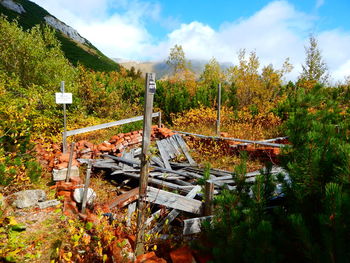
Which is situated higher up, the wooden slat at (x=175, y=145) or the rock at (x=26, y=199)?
the wooden slat at (x=175, y=145)

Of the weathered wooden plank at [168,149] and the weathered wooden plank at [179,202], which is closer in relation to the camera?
the weathered wooden plank at [179,202]

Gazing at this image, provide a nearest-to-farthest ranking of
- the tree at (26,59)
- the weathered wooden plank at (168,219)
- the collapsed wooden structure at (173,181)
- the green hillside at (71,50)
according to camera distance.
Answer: the collapsed wooden structure at (173,181), the weathered wooden plank at (168,219), the tree at (26,59), the green hillside at (71,50)

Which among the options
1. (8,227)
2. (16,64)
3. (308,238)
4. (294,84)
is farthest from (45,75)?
(294,84)

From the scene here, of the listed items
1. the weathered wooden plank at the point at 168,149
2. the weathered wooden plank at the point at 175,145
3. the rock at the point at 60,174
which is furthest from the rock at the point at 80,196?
the weathered wooden plank at the point at 175,145

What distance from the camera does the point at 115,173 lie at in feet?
16.5

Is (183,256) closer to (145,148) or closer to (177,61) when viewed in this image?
(145,148)

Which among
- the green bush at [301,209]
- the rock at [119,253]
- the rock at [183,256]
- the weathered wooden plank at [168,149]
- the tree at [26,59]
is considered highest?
the tree at [26,59]

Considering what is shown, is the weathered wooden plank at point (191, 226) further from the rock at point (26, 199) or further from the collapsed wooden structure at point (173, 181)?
the rock at point (26, 199)

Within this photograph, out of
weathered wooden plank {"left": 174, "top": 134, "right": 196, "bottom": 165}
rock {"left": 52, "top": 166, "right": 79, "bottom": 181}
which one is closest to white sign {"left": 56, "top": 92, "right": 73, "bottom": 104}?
rock {"left": 52, "top": 166, "right": 79, "bottom": 181}

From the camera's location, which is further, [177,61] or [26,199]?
[177,61]

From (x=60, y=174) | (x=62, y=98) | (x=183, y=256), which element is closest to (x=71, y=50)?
(x=62, y=98)

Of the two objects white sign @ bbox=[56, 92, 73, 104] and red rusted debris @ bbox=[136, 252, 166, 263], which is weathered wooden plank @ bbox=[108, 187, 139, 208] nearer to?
red rusted debris @ bbox=[136, 252, 166, 263]

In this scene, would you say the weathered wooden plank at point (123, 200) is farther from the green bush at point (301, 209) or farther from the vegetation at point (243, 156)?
the green bush at point (301, 209)

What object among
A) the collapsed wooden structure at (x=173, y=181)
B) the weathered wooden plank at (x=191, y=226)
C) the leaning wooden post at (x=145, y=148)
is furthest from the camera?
the collapsed wooden structure at (x=173, y=181)
